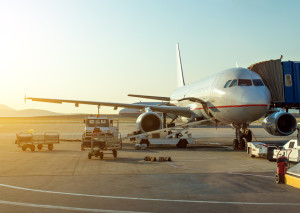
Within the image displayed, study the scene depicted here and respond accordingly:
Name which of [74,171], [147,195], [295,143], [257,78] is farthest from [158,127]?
[147,195]

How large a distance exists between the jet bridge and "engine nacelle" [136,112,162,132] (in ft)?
25.3

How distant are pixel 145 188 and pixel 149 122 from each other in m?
15.5

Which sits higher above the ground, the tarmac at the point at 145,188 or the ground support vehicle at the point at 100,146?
the ground support vehicle at the point at 100,146

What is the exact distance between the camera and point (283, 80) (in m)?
22.2

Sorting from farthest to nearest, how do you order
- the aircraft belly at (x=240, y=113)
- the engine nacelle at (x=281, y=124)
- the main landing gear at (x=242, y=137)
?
the engine nacelle at (x=281, y=124), the main landing gear at (x=242, y=137), the aircraft belly at (x=240, y=113)

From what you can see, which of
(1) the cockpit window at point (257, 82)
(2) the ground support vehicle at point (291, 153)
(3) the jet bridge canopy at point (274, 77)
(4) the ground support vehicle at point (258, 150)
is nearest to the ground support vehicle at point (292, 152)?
(2) the ground support vehicle at point (291, 153)

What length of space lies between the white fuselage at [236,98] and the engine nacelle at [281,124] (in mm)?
3094

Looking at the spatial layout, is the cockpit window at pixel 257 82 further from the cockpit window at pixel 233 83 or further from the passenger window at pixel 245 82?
the cockpit window at pixel 233 83

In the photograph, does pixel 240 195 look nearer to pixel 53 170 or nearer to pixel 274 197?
pixel 274 197

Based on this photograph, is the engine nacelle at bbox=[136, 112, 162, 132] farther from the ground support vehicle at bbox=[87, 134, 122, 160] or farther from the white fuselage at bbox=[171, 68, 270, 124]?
the ground support vehicle at bbox=[87, 134, 122, 160]

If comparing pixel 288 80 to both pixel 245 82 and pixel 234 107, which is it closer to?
pixel 245 82

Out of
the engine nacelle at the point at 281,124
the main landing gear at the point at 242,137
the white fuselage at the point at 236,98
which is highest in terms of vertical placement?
the white fuselage at the point at 236,98

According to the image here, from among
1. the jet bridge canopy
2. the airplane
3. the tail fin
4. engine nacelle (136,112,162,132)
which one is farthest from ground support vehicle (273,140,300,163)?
the tail fin

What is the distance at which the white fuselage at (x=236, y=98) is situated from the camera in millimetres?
18312
